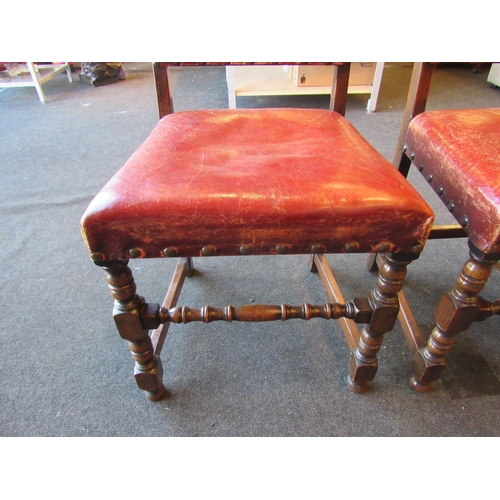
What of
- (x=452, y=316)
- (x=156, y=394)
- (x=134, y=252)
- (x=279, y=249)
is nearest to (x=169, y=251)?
(x=134, y=252)

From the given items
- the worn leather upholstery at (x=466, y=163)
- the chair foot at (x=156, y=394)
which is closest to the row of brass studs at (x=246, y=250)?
the worn leather upholstery at (x=466, y=163)

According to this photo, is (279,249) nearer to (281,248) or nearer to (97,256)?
(281,248)

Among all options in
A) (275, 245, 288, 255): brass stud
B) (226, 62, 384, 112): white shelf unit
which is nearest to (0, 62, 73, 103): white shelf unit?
(226, 62, 384, 112): white shelf unit

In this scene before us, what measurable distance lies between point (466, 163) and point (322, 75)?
5.59ft

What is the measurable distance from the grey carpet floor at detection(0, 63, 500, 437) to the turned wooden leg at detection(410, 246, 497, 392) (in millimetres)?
57

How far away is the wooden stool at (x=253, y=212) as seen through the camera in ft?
1.55

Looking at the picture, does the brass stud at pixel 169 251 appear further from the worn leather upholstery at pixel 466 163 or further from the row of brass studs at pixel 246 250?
the worn leather upholstery at pixel 466 163

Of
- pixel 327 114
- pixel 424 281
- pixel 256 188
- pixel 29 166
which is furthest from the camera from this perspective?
pixel 29 166

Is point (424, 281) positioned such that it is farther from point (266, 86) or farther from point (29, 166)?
point (29, 166)

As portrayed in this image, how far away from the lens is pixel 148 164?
0.54 m

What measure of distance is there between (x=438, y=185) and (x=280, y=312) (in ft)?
1.15

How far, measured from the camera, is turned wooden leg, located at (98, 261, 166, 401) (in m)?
0.55

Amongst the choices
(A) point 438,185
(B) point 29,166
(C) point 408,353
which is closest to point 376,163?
(A) point 438,185

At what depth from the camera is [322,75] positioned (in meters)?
2.03
